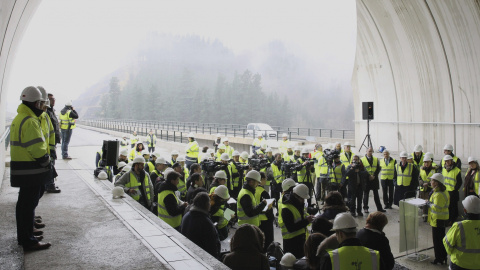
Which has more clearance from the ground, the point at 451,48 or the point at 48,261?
the point at 451,48

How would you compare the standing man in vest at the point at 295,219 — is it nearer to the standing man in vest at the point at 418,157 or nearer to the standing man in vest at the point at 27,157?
the standing man in vest at the point at 27,157

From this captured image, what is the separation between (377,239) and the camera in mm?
4430

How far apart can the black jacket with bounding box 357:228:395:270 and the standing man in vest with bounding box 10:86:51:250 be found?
3.63m

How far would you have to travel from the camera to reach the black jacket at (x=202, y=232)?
5.18 m

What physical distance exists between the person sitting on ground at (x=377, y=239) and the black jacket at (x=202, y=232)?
6.15 feet

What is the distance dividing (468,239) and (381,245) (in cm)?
145

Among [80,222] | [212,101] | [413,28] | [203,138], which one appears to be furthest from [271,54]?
[80,222]

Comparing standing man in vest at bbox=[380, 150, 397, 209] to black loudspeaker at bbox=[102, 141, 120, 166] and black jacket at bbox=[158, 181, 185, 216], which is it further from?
black loudspeaker at bbox=[102, 141, 120, 166]

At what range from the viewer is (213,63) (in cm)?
13712

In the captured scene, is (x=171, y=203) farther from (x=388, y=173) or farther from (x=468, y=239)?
(x=388, y=173)

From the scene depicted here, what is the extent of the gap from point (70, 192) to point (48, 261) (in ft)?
13.2

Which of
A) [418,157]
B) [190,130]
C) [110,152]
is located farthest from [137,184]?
[190,130]

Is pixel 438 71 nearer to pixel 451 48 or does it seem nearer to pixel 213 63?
pixel 451 48

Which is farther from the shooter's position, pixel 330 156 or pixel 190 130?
pixel 190 130
